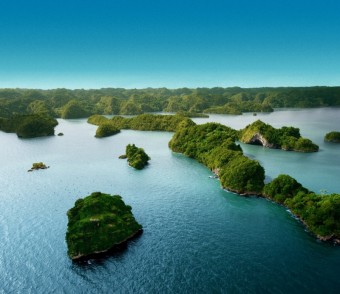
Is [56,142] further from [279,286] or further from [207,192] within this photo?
[279,286]

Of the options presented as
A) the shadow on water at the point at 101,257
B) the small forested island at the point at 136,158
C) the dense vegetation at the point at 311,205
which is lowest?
the shadow on water at the point at 101,257

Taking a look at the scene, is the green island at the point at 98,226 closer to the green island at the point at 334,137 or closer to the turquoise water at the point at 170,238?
the turquoise water at the point at 170,238

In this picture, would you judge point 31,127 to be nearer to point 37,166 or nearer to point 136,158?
point 37,166

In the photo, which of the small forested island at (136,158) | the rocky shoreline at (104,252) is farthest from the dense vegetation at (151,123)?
the rocky shoreline at (104,252)

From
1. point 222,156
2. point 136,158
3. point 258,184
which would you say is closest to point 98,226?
point 258,184

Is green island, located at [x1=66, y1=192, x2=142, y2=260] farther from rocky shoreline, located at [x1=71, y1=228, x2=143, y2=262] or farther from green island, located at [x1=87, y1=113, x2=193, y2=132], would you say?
green island, located at [x1=87, y1=113, x2=193, y2=132]

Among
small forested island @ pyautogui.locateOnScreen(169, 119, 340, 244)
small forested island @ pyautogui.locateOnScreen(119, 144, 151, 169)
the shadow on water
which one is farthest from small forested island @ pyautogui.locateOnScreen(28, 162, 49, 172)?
the shadow on water
